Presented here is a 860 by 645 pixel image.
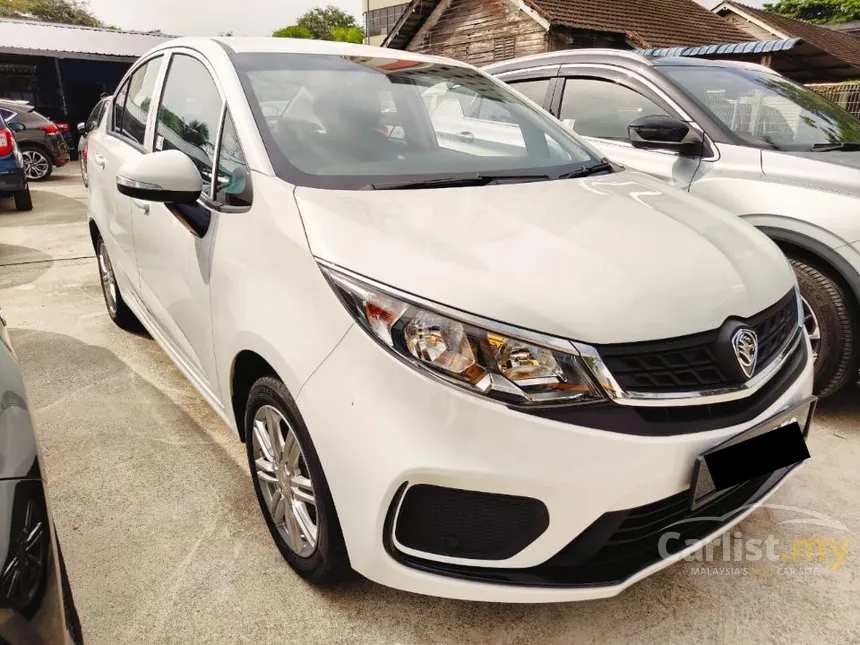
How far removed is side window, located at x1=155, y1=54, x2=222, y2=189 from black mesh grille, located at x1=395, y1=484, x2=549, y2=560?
1341mm

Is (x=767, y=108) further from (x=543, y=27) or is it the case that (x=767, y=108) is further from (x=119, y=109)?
(x=543, y=27)

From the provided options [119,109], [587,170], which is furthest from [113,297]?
[587,170]

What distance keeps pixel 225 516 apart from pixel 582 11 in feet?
50.6

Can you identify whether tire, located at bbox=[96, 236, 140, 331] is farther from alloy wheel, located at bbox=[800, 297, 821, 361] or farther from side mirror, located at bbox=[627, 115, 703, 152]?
alloy wheel, located at bbox=[800, 297, 821, 361]

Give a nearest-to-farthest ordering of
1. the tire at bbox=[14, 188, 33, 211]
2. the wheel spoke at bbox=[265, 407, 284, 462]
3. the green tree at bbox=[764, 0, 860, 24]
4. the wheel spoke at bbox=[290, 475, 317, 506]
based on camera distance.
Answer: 1. the wheel spoke at bbox=[290, 475, 317, 506]
2. the wheel spoke at bbox=[265, 407, 284, 462]
3. the tire at bbox=[14, 188, 33, 211]
4. the green tree at bbox=[764, 0, 860, 24]

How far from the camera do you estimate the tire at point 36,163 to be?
37.7ft

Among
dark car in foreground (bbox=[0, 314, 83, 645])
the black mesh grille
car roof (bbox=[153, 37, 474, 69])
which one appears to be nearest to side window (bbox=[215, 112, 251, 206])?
car roof (bbox=[153, 37, 474, 69])

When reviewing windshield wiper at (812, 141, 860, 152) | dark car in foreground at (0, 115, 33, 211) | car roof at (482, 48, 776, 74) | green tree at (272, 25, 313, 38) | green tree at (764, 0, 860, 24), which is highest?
green tree at (764, 0, 860, 24)

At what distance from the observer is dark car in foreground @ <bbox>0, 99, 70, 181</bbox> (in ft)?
36.9

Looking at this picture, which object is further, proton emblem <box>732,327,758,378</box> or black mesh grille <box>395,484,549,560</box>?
proton emblem <box>732,327,758,378</box>

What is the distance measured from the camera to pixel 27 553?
1.05 metres

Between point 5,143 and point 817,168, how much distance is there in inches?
346

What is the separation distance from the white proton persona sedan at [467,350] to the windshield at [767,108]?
56.8 inches

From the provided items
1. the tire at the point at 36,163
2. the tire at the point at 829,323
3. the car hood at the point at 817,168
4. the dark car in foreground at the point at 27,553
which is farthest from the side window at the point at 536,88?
the tire at the point at 36,163
